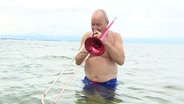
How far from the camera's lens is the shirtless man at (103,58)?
604 cm

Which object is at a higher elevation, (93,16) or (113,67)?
(93,16)

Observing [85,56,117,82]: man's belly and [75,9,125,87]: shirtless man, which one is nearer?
[75,9,125,87]: shirtless man

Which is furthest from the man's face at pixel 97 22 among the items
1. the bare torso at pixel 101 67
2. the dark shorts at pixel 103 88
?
the dark shorts at pixel 103 88

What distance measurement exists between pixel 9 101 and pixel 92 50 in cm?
234

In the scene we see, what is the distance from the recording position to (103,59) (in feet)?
21.4

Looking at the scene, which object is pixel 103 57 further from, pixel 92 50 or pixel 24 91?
pixel 24 91

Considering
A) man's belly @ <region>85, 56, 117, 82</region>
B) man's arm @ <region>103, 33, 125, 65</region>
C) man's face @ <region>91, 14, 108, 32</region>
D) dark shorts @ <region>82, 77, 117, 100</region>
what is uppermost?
man's face @ <region>91, 14, 108, 32</region>

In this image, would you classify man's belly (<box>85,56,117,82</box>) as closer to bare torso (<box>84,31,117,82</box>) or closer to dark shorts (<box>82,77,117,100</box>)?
bare torso (<box>84,31,117,82</box>)

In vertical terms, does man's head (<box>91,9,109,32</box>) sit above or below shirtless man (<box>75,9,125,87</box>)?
above

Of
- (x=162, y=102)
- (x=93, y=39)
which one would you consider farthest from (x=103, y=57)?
(x=162, y=102)

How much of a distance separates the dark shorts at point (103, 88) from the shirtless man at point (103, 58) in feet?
0.21

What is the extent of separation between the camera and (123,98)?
723 cm

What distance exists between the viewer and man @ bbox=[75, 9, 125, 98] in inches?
238

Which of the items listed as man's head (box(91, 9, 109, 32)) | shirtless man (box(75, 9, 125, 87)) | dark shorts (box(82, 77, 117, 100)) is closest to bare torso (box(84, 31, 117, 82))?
shirtless man (box(75, 9, 125, 87))
